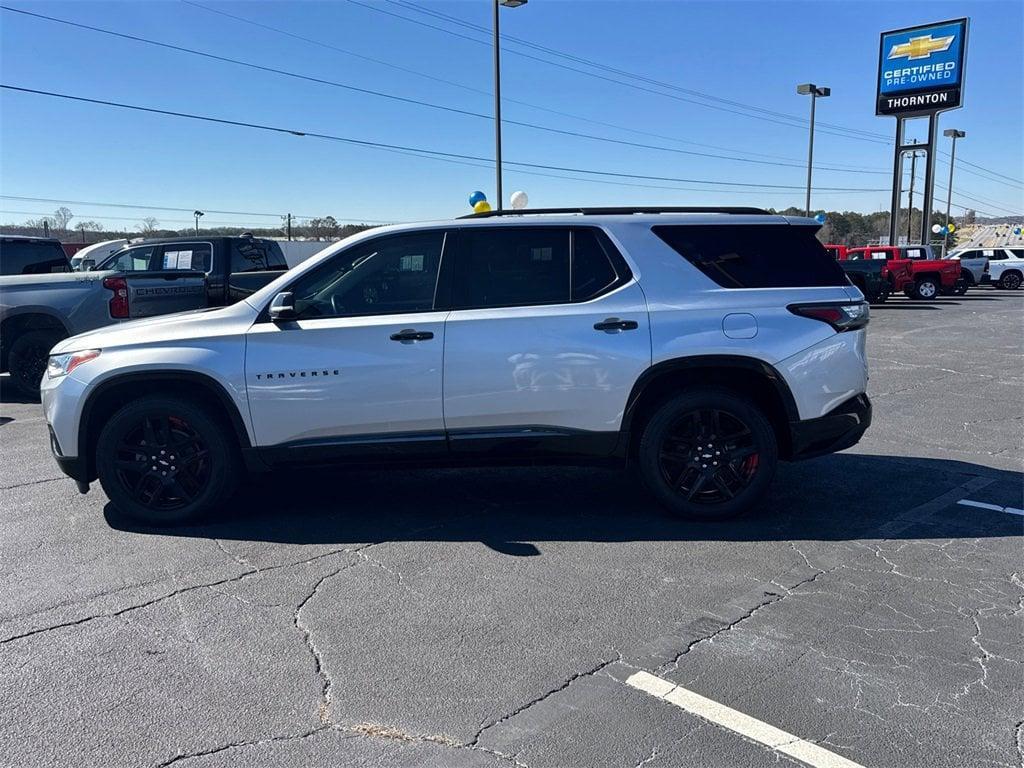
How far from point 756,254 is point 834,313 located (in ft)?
1.97

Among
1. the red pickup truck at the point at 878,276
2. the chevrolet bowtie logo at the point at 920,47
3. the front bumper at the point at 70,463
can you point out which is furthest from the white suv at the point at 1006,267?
the front bumper at the point at 70,463

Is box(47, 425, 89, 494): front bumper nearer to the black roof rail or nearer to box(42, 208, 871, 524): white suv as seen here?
box(42, 208, 871, 524): white suv

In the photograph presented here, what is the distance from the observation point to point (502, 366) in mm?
4961

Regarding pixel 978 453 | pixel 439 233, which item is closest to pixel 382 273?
pixel 439 233

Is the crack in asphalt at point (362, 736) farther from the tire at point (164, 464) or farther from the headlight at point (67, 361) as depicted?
the headlight at point (67, 361)

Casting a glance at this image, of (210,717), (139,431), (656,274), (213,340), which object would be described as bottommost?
(210,717)

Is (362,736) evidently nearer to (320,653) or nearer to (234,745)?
(234,745)

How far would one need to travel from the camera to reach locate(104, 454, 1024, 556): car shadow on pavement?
16.4 feet

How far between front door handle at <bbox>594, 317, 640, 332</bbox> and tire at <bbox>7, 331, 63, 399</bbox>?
7.95 m

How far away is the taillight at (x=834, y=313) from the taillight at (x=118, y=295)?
7.88 meters

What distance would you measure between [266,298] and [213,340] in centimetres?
41

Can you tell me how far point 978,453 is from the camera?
6949 mm

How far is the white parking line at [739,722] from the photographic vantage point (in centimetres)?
280

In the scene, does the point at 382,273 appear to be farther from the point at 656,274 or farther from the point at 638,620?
the point at 638,620
